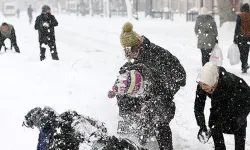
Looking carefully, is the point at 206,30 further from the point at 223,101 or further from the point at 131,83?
the point at 131,83

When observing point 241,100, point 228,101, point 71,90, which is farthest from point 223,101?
point 71,90

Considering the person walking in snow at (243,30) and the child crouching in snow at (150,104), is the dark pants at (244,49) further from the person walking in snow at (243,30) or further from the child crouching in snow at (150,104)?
the child crouching in snow at (150,104)

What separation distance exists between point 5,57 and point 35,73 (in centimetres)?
336

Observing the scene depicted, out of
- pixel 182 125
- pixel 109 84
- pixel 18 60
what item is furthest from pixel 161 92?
pixel 18 60

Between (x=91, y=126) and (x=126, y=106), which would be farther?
(x=126, y=106)

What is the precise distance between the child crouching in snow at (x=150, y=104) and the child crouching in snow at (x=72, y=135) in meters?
0.90

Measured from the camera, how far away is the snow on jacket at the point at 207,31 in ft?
34.3

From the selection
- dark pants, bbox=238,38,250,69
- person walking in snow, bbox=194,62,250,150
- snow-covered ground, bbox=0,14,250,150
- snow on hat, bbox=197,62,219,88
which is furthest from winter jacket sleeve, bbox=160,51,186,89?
dark pants, bbox=238,38,250,69

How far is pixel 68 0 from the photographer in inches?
2172

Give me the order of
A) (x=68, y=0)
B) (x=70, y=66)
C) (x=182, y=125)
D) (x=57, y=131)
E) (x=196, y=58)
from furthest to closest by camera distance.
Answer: (x=68, y=0)
(x=196, y=58)
(x=70, y=66)
(x=182, y=125)
(x=57, y=131)

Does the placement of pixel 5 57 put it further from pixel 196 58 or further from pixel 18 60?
pixel 196 58

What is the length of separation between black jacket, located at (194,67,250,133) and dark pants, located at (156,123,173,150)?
21.5 inches

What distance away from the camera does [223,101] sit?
14.5 ft

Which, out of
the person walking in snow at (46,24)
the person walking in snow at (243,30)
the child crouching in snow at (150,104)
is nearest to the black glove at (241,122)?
the child crouching in snow at (150,104)
